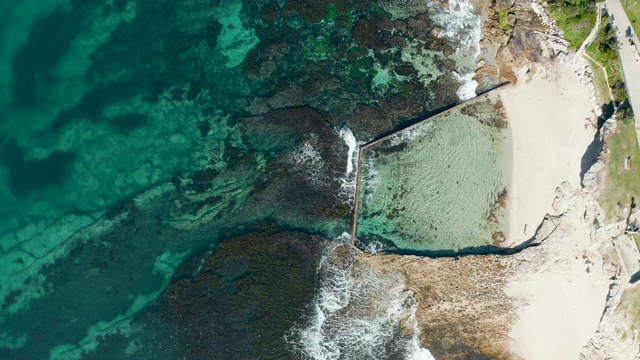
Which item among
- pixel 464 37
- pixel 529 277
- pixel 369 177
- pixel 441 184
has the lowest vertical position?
pixel 529 277

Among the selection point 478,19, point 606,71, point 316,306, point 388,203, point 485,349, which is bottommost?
point 485,349

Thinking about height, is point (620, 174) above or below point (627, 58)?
below

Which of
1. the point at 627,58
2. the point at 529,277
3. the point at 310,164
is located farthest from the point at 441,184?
the point at 627,58

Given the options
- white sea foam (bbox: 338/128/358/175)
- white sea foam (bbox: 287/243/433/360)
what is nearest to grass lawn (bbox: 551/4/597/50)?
white sea foam (bbox: 338/128/358/175)

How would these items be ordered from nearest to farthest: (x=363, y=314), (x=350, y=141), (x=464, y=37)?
(x=363, y=314) → (x=350, y=141) → (x=464, y=37)

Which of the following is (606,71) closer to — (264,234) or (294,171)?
(294,171)

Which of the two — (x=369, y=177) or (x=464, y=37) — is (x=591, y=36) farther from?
(x=369, y=177)

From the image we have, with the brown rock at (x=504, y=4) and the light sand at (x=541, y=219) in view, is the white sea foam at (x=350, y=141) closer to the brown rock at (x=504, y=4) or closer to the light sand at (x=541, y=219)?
the light sand at (x=541, y=219)

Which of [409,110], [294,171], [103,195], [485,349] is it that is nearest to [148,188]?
[103,195]
